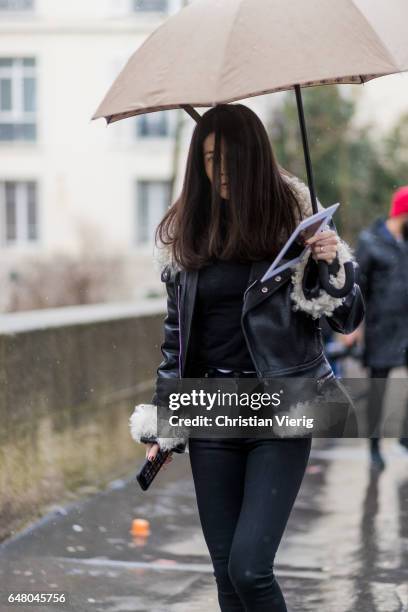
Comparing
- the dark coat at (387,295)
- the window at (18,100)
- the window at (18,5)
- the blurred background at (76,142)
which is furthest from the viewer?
the window at (18,100)

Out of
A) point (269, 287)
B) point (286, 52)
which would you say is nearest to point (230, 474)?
point (269, 287)

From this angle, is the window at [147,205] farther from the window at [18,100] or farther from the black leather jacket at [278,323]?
the black leather jacket at [278,323]

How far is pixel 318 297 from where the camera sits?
3.54m

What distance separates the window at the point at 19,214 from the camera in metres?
33.3

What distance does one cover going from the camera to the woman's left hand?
3541 millimetres

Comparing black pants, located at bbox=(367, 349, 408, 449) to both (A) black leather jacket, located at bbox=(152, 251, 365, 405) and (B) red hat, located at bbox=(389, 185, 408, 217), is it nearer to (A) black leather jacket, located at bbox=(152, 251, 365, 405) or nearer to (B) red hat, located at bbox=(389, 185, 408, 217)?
(B) red hat, located at bbox=(389, 185, 408, 217)

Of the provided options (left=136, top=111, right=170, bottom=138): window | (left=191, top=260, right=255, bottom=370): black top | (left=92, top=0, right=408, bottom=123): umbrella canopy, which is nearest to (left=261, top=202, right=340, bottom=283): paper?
(left=191, top=260, right=255, bottom=370): black top

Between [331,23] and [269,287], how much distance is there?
87 cm

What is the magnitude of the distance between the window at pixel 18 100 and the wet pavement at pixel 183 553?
26661 millimetres

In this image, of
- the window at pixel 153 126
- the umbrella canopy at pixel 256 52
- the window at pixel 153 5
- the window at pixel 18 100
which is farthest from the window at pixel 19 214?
the umbrella canopy at pixel 256 52

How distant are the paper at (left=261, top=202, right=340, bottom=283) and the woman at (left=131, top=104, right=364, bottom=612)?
0.04 m

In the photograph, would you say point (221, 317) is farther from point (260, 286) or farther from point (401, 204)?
point (401, 204)

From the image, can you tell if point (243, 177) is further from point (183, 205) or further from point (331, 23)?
point (331, 23)

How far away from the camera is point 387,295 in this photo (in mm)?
7977
